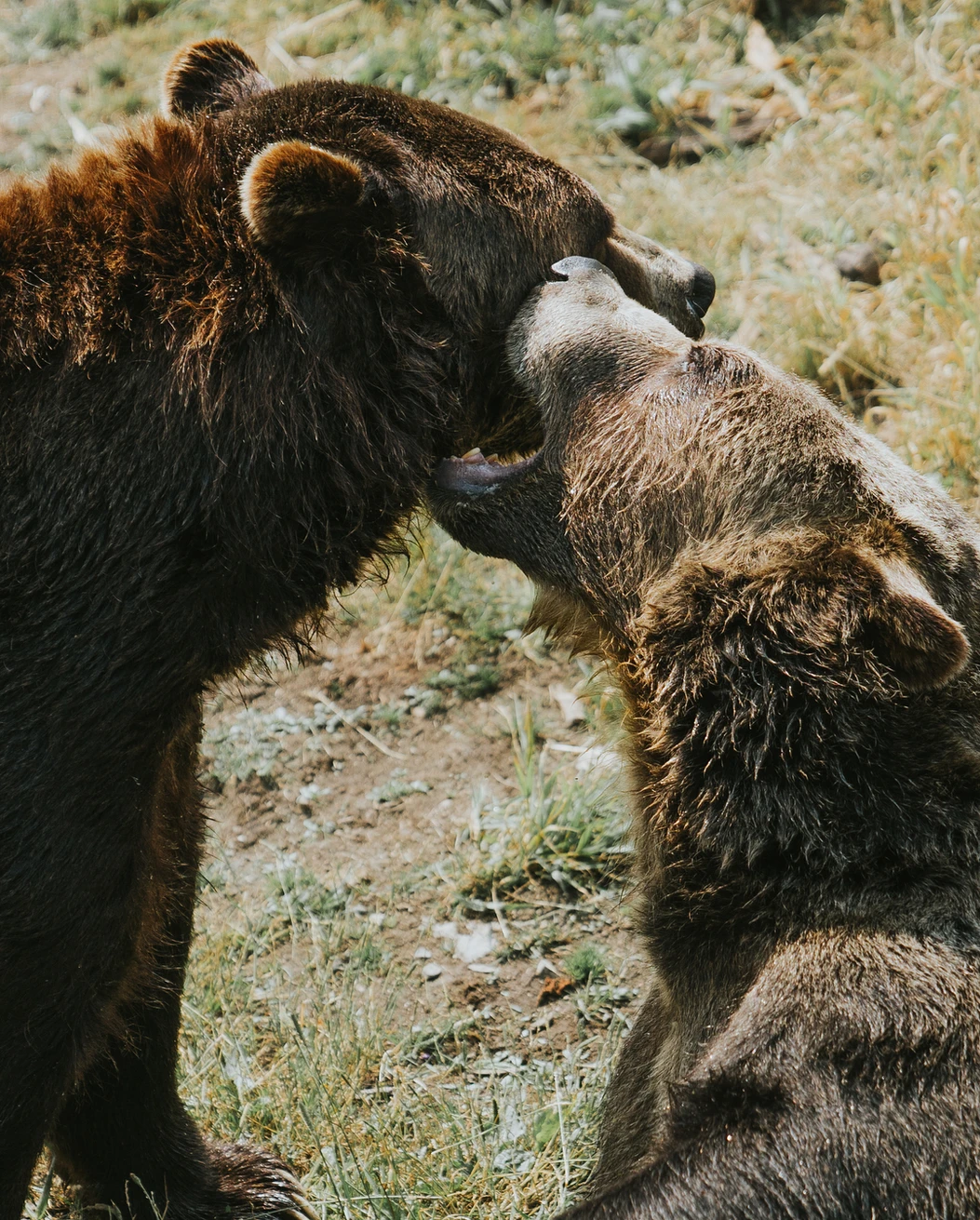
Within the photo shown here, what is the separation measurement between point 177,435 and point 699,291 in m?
1.86

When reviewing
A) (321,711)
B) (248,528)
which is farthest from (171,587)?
(321,711)

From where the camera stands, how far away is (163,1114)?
4.10 meters

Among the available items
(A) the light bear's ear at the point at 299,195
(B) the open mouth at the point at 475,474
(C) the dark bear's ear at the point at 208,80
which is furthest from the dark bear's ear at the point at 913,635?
(C) the dark bear's ear at the point at 208,80

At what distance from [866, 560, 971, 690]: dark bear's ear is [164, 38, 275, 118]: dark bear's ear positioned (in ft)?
7.47

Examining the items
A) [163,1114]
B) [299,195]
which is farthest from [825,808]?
[163,1114]

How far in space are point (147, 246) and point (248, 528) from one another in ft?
2.41

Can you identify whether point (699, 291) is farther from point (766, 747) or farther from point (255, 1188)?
point (255, 1188)

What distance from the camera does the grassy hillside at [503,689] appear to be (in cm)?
451

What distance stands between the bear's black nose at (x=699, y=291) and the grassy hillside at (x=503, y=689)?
4.11 ft

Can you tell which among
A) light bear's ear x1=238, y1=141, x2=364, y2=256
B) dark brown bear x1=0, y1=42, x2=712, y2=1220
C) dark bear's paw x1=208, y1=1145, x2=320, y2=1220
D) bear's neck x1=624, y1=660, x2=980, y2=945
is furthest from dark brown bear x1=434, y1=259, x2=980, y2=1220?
dark bear's paw x1=208, y1=1145, x2=320, y2=1220

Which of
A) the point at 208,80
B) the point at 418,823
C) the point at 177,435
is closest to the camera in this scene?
the point at 177,435

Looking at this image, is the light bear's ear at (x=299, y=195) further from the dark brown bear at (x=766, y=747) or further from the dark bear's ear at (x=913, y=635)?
the dark bear's ear at (x=913, y=635)

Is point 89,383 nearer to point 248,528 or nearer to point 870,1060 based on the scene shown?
point 248,528

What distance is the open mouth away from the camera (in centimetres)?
380
